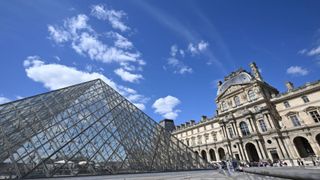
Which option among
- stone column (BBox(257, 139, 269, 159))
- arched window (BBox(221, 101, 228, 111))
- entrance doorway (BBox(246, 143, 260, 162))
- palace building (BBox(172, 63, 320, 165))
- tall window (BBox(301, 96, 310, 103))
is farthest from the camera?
arched window (BBox(221, 101, 228, 111))

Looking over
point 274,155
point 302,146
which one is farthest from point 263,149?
point 302,146

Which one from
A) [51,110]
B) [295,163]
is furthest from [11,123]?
[295,163]

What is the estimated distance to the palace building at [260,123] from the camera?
960 inches

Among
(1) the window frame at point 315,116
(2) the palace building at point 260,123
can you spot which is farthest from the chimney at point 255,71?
(1) the window frame at point 315,116

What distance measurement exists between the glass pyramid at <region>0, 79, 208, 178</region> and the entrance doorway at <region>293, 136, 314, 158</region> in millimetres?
18392

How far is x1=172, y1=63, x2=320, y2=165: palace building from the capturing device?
2438 cm

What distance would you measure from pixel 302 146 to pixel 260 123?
583 centimetres

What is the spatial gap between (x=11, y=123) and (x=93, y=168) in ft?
19.0

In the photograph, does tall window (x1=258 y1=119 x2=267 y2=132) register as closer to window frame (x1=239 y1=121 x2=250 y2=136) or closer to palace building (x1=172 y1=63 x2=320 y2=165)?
palace building (x1=172 y1=63 x2=320 y2=165)

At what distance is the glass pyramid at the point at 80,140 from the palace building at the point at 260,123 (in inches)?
668

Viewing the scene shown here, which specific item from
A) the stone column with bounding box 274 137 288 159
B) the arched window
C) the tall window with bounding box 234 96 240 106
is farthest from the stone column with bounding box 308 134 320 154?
A: the arched window

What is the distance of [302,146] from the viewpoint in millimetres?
25734

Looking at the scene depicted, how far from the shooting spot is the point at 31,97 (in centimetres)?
1459

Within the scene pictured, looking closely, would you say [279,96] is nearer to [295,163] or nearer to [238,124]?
[238,124]
